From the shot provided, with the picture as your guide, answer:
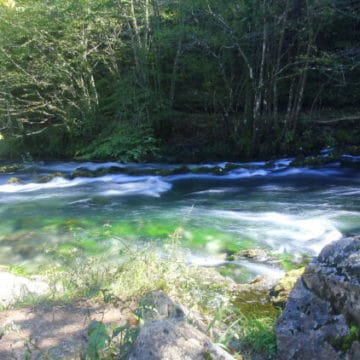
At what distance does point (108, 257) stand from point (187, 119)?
9182 millimetres

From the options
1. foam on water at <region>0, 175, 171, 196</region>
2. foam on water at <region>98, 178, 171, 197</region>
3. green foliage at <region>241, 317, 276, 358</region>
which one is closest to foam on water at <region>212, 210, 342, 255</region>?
foam on water at <region>98, 178, 171, 197</region>

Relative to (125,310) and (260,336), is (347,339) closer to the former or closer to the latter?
(260,336)

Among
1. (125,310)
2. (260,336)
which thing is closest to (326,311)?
(260,336)

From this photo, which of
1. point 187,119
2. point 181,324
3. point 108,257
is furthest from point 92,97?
point 181,324

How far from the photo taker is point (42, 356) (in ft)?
8.84

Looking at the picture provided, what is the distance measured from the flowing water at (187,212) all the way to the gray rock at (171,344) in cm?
227

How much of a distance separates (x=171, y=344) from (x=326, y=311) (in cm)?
123

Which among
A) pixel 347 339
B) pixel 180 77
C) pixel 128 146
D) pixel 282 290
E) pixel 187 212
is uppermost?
pixel 180 77

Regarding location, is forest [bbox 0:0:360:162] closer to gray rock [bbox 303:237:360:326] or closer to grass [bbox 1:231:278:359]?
grass [bbox 1:231:278:359]

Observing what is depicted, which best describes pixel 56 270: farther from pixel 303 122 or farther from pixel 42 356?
pixel 303 122

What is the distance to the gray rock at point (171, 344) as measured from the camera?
2215 mm

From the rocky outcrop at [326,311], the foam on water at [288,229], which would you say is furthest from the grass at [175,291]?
the foam on water at [288,229]

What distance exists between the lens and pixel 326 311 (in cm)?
290

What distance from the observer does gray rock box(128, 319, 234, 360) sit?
221cm
